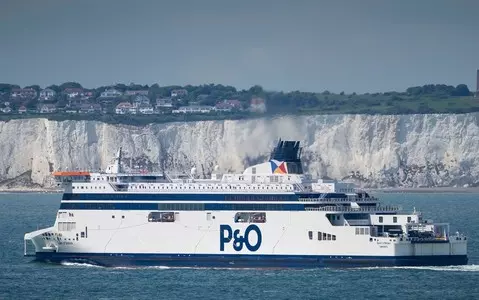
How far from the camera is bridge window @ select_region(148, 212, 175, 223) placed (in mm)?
60188

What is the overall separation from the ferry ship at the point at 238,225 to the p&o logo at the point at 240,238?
41 millimetres

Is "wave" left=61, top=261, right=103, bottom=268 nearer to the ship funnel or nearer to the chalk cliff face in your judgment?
the ship funnel

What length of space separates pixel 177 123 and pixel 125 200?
75056mm

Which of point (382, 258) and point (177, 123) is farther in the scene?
point (177, 123)

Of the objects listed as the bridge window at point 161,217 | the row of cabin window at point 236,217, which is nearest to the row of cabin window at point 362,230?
the row of cabin window at point 236,217

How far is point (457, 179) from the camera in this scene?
132 m

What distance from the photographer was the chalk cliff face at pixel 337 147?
430ft

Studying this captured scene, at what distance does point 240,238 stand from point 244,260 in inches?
36.2

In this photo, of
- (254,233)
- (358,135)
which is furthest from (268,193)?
(358,135)

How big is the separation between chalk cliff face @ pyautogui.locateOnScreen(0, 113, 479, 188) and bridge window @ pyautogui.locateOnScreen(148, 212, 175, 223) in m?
68.7

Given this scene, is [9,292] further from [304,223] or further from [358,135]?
[358,135]

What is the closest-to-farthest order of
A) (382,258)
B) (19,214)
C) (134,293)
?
(134,293), (382,258), (19,214)

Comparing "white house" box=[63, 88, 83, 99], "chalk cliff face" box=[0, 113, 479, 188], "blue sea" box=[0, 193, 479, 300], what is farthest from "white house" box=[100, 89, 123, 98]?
"blue sea" box=[0, 193, 479, 300]

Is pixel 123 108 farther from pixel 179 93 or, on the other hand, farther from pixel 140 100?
pixel 179 93
